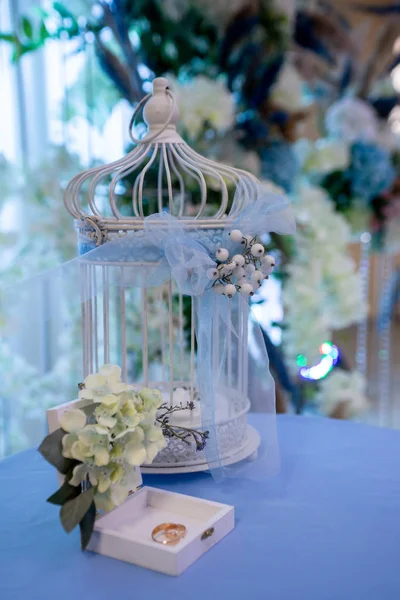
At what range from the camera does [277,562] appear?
765 mm

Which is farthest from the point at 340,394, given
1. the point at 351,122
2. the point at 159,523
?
the point at 159,523

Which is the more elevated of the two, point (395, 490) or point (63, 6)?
point (63, 6)

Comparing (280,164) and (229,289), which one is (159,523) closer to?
(229,289)

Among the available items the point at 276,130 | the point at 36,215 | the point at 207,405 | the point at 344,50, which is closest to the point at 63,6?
the point at 36,215

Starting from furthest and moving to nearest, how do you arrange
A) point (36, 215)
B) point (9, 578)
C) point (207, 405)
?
point (36, 215), point (207, 405), point (9, 578)

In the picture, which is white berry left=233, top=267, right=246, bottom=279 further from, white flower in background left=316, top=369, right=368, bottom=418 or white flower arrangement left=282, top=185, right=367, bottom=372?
white flower in background left=316, top=369, right=368, bottom=418

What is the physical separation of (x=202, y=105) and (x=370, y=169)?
1.88 feet

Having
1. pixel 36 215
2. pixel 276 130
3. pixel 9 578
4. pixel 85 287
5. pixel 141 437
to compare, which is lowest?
pixel 9 578

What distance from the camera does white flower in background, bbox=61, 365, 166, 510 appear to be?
765 mm

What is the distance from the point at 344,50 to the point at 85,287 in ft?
4.50

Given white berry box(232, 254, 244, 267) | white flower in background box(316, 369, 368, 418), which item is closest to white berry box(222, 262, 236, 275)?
white berry box(232, 254, 244, 267)

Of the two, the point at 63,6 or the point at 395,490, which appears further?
the point at 63,6

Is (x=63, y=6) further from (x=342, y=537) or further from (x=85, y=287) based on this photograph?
(x=342, y=537)

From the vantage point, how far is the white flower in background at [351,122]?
180 centimetres
